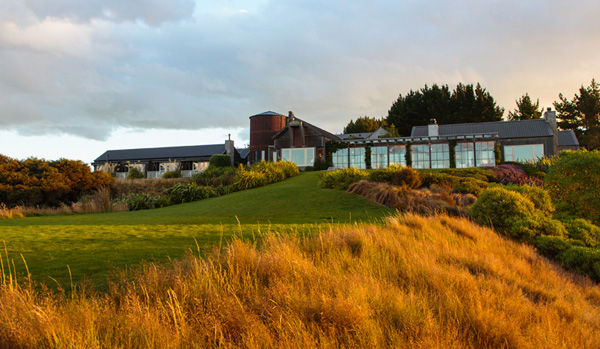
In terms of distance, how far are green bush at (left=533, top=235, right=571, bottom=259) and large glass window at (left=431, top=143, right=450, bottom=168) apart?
2022 centimetres

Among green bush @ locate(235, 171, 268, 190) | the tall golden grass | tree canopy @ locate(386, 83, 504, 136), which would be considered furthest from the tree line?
the tall golden grass

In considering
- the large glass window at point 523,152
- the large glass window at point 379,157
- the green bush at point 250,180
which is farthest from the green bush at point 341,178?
the large glass window at point 523,152

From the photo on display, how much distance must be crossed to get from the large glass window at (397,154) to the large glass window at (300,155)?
6264 millimetres

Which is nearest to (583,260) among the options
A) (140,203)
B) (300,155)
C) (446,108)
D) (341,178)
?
(341,178)

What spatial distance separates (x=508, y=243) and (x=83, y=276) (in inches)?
298

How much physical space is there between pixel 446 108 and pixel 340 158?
26486 millimetres

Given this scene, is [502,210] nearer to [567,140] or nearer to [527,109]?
[567,140]

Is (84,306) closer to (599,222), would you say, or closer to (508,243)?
(508,243)

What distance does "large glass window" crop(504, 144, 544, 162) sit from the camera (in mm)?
30172

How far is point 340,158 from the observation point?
1169 inches

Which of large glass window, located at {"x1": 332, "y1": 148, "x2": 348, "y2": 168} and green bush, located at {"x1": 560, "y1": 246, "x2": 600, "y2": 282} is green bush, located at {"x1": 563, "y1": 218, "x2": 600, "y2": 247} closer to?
green bush, located at {"x1": 560, "y1": 246, "x2": 600, "y2": 282}

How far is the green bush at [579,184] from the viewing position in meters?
9.32

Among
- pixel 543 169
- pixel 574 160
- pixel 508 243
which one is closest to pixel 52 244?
pixel 508 243

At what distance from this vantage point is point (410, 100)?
173 feet
